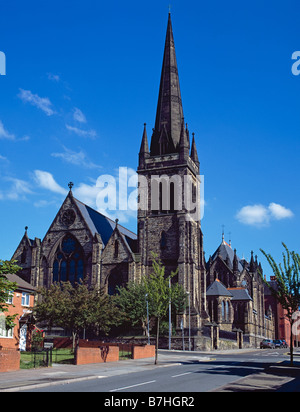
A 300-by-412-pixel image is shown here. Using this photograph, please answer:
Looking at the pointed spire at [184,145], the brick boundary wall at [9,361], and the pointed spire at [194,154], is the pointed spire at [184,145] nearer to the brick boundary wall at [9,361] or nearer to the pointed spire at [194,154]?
the pointed spire at [194,154]

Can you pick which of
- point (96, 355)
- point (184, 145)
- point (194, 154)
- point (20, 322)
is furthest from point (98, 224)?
point (96, 355)

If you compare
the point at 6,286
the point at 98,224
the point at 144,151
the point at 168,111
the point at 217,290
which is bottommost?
the point at 6,286

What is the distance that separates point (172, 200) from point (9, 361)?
41702mm

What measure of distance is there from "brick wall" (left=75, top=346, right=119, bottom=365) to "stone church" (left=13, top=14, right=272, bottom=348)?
80.6 feet

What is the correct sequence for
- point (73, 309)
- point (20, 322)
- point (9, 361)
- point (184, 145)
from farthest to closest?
point (184, 145) < point (20, 322) < point (73, 309) < point (9, 361)

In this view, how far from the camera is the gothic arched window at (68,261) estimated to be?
2450 inches

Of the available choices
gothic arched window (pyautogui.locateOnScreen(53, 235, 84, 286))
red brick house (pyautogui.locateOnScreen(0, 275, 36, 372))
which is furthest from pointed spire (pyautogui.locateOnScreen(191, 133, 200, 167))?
red brick house (pyautogui.locateOnScreen(0, 275, 36, 372))

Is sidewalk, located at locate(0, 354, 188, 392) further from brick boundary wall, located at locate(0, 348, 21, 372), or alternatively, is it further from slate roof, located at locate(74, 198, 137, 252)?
slate roof, located at locate(74, 198, 137, 252)

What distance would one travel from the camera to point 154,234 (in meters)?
61.2

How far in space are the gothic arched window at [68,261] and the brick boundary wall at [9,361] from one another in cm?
3915

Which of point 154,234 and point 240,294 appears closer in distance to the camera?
point 154,234

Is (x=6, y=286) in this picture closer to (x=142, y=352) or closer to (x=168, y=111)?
(x=142, y=352)

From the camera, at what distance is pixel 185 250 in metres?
57.9
